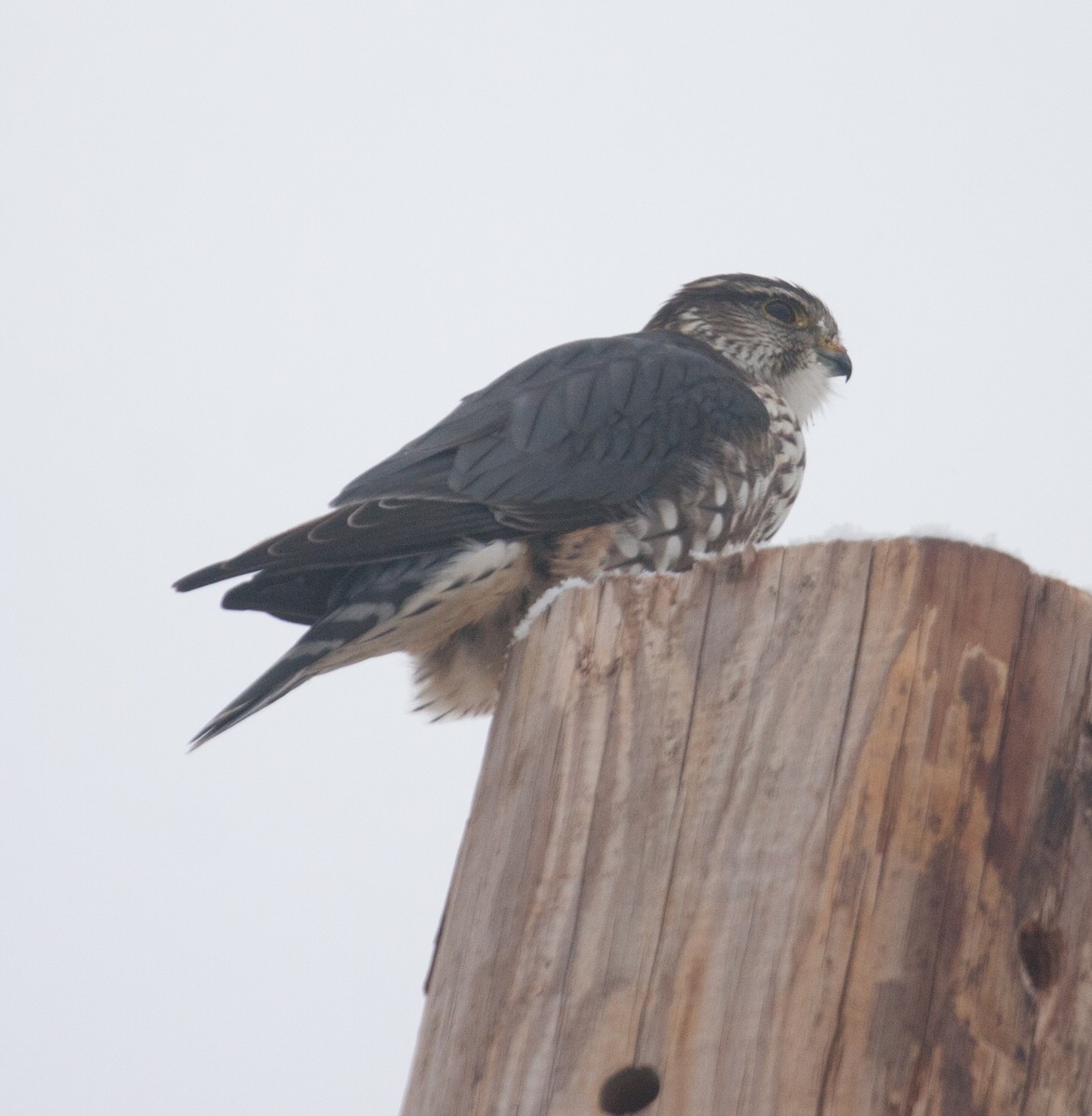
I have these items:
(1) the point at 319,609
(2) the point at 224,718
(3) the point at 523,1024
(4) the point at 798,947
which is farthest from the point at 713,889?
(1) the point at 319,609

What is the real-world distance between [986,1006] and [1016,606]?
548 mm

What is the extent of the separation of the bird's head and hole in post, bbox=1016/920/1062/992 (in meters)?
3.39

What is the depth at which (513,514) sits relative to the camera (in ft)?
11.6

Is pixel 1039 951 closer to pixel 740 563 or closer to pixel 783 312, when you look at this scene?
pixel 740 563

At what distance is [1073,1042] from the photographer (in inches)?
71.6

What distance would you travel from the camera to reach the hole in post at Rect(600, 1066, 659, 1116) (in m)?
1.88

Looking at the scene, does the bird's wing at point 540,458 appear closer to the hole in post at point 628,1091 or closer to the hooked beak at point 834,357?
the hooked beak at point 834,357

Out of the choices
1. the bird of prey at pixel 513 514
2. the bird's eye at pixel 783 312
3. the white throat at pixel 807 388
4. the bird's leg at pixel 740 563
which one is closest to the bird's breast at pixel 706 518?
the bird of prey at pixel 513 514

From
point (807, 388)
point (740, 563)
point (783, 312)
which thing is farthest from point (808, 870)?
point (783, 312)

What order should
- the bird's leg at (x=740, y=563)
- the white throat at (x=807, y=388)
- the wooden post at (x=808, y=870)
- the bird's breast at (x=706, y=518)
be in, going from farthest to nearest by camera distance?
the white throat at (x=807, y=388)
the bird's breast at (x=706, y=518)
the bird's leg at (x=740, y=563)
the wooden post at (x=808, y=870)

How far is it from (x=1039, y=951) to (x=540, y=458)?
2.09 meters

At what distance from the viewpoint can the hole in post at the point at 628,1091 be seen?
1882 mm

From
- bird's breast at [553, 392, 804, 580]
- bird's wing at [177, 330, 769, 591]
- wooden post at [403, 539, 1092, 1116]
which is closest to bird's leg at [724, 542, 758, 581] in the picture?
wooden post at [403, 539, 1092, 1116]

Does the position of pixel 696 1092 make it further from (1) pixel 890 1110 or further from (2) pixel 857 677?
(2) pixel 857 677
